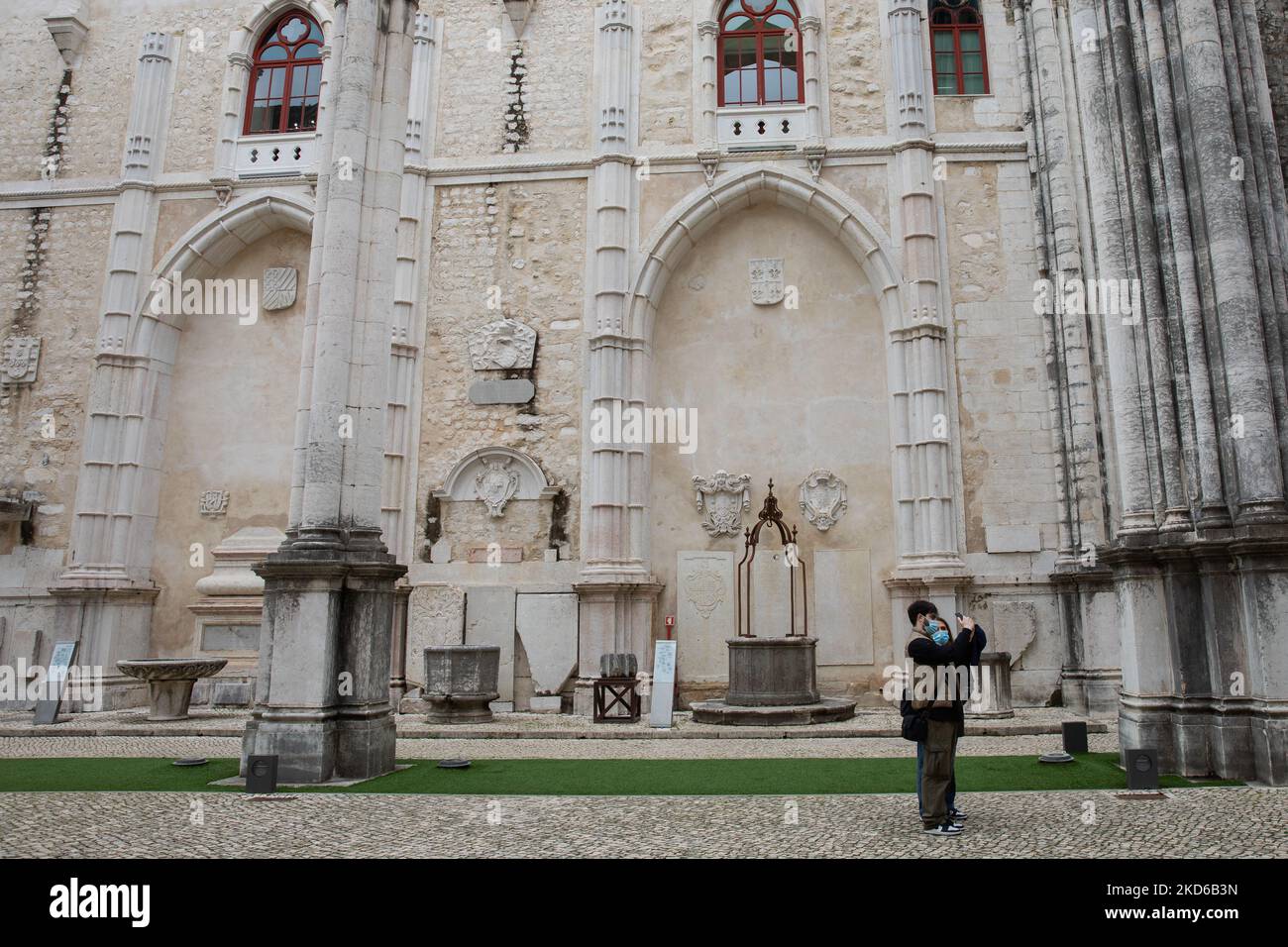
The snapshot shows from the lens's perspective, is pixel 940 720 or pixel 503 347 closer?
pixel 940 720

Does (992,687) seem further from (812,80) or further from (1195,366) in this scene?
(812,80)

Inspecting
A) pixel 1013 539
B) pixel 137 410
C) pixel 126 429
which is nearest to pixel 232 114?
pixel 137 410

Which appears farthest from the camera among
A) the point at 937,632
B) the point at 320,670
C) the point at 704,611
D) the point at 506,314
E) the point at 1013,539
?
the point at 506,314

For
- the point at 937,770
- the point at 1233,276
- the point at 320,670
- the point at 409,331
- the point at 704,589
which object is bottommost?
the point at 937,770

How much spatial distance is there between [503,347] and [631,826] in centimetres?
1052

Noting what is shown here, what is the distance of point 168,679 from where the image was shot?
1230 cm

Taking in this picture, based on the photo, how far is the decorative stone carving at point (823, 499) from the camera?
1459 cm

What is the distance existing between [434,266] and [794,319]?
613 cm

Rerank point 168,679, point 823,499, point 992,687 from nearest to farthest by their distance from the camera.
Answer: point 992,687 < point 168,679 < point 823,499

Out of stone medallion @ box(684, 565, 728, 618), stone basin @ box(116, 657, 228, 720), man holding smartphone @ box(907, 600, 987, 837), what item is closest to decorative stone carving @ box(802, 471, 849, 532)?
stone medallion @ box(684, 565, 728, 618)

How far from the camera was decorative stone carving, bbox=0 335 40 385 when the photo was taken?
52.5 ft

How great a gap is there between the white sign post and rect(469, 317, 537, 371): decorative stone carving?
5.74 meters

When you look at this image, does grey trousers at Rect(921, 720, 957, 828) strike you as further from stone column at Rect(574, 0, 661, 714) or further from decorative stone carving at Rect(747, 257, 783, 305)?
decorative stone carving at Rect(747, 257, 783, 305)

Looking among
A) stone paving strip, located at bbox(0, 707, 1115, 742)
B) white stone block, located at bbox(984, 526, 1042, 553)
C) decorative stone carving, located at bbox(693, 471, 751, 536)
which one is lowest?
stone paving strip, located at bbox(0, 707, 1115, 742)
